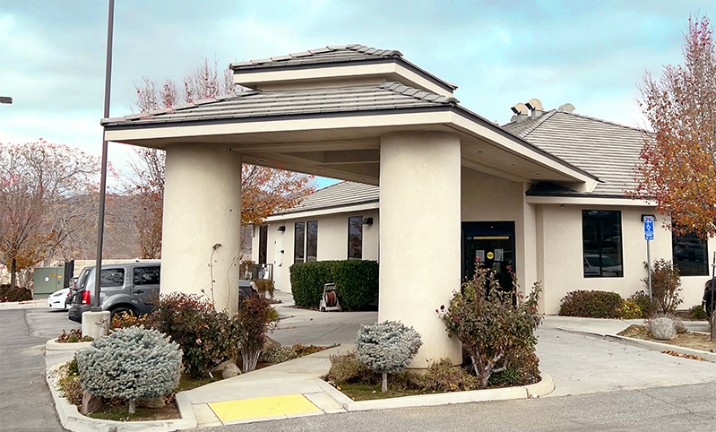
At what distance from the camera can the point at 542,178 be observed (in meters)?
16.4

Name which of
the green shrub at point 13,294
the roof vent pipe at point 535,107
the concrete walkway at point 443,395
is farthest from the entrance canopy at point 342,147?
the green shrub at point 13,294

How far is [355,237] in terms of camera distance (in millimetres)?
23781

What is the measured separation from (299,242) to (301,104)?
19.0m

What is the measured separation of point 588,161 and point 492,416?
47.9 ft

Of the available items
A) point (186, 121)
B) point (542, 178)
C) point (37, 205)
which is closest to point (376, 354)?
point (186, 121)

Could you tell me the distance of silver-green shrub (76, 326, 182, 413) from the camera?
269 inches

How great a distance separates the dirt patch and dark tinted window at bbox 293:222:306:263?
16592 mm

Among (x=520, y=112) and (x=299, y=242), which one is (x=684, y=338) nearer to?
(x=520, y=112)

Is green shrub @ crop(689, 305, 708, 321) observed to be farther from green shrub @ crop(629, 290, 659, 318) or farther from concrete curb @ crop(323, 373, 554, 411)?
concrete curb @ crop(323, 373, 554, 411)

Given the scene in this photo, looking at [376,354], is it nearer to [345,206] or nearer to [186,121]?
[186,121]

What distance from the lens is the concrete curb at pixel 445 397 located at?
24.6ft

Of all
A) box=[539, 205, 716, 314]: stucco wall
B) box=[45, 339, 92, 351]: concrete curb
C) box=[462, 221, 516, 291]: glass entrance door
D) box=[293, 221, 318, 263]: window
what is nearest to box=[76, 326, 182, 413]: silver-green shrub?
box=[45, 339, 92, 351]: concrete curb

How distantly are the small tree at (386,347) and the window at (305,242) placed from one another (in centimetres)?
1834

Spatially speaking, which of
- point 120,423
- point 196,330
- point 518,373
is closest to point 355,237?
point 196,330
